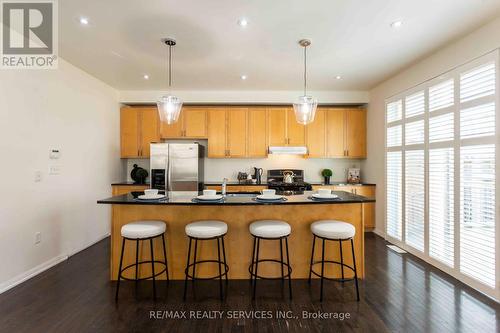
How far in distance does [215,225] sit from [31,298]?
6.47 ft

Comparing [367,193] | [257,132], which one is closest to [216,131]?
[257,132]

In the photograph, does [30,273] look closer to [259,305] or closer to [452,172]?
[259,305]

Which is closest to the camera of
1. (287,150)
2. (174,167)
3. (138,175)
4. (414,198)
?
(414,198)

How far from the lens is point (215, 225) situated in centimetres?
243

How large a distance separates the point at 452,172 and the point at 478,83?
1011mm

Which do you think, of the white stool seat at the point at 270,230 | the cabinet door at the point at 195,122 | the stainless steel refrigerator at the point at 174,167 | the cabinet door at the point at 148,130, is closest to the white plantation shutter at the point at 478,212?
the white stool seat at the point at 270,230

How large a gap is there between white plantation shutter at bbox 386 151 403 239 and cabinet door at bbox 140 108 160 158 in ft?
14.5

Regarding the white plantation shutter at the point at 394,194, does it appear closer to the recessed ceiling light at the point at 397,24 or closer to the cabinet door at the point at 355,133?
the cabinet door at the point at 355,133

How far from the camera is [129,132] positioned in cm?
485

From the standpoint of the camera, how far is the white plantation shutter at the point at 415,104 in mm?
3410

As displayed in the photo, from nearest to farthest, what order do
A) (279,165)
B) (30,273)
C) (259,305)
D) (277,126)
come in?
(259,305) → (30,273) → (277,126) → (279,165)

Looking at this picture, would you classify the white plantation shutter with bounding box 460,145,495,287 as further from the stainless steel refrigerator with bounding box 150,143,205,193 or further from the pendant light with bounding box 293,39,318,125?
the stainless steel refrigerator with bounding box 150,143,205,193

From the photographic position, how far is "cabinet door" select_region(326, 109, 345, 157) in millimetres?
4980

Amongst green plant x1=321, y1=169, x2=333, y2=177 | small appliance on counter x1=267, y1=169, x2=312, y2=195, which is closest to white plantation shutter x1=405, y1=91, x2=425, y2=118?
green plant x1=321, y1=169, x2=333, y2=177
